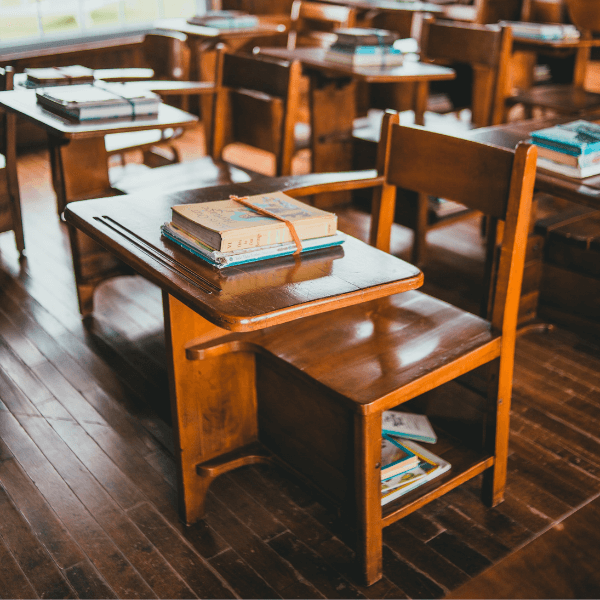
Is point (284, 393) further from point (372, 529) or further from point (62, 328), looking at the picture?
point (62, 328)

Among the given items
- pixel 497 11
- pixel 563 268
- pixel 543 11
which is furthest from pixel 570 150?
pixel 497 11

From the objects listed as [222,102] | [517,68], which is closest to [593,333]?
[222,102]

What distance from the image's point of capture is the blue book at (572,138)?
1938 millimetres

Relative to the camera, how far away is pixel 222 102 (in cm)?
269

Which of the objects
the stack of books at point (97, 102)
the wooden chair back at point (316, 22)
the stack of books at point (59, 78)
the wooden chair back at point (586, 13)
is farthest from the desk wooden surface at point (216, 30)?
the stack of books at point (97, 102)

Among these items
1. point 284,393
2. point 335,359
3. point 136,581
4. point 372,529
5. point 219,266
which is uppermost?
point 219,266

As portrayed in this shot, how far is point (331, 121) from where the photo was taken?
11.4 feet

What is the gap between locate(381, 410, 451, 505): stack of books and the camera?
154cm

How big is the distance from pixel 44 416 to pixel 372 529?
1.09 meters

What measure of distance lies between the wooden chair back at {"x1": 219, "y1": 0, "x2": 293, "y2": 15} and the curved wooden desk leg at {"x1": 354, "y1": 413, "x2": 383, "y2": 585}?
5.47m

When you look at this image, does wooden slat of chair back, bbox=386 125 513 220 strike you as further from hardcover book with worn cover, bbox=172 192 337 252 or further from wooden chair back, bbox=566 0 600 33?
wooden chair back, bbox=566 0 600 33

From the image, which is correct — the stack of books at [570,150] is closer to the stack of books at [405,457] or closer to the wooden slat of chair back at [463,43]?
the stack of books at [405,457]

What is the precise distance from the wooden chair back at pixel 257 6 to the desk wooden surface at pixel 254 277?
512 cm

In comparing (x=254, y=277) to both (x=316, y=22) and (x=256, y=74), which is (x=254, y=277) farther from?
(x=316, y=22)
